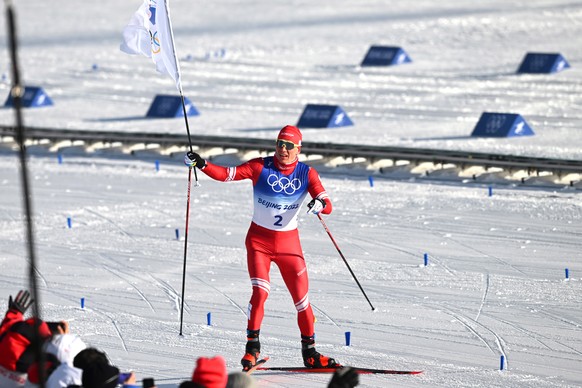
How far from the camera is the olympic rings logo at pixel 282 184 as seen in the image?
10289 mm

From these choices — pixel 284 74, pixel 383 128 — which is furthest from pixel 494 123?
pixel 284 74

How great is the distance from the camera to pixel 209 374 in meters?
7.47

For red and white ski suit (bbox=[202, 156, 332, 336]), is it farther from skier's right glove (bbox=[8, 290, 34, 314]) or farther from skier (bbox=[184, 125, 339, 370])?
skier's right glove (bbox=[8, 290, 34, 314])

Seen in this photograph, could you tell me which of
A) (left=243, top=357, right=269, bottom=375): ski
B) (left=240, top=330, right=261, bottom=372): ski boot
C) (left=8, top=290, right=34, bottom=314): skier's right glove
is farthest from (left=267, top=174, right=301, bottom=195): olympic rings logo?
(left=8, top=290, right=34, bottom=314): skier's right glove

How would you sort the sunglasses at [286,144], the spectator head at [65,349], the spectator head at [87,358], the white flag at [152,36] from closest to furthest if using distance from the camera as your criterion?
the spectator head at [87,358] < the spectator head at [65,349] < the sunglasses at [286,144] < the white flag at [152,36]

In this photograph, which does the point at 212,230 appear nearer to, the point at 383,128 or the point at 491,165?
the point at 491,165

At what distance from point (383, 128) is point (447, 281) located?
10.2 metres

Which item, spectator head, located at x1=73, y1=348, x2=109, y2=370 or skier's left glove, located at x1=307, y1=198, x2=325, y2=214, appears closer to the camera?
spectator head, located at x1=73, y1=348, x2=109, y2=370

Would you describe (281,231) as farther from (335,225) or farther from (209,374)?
(335,225)

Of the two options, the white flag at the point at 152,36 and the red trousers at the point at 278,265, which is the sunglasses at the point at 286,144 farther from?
the white flag at the point at 152,36

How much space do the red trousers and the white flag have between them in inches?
83.8

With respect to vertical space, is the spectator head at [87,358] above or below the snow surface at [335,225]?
below

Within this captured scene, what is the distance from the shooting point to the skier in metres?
10.2

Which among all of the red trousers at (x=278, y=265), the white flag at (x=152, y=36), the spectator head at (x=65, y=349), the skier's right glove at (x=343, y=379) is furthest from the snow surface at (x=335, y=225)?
the white flag at (x=152, y=36)
